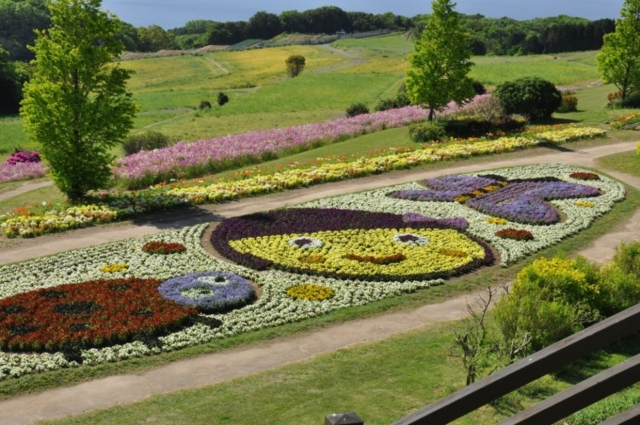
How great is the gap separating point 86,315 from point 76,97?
12.0m

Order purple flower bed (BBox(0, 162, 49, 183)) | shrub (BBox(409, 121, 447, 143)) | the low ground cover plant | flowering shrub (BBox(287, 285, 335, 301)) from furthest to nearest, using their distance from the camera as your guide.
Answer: shrub (BBox(409, 121, 447, 143))
purple flower bed (BBox(0, 162, 49, 183))
the low ground cover plant
flowering shrub (BBox(287, 285, 335, 301))

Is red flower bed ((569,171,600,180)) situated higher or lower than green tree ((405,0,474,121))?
lower

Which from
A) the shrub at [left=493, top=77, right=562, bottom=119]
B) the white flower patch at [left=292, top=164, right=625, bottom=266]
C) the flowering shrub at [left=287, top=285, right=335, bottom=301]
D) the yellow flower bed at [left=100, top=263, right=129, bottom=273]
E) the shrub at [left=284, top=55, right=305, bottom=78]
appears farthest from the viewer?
the shrub at [left=284, top=55, right=305, bottom=78]

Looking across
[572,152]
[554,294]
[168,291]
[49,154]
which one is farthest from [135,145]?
[554,294]

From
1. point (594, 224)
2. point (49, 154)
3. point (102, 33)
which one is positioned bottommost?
point (594, 224)

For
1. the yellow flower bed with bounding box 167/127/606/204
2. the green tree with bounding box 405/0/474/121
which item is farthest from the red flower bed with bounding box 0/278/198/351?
the green tree with bounding box 405/0/474/121

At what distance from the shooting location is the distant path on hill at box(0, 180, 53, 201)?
31141 millimetres

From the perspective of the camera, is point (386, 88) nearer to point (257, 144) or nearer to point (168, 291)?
point (257, 144)

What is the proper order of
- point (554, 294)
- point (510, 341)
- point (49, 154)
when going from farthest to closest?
point (49, 154) → point (554, 294) → point (510, 341)

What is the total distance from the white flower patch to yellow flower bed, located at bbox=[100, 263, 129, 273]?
772 centimetres

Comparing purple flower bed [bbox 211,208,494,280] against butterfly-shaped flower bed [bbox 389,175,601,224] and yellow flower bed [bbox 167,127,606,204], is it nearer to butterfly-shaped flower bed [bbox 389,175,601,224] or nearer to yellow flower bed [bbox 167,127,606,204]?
butterfly-shaped flower bed [bbox 389,175,601,224]

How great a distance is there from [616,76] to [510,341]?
3628 centimetres

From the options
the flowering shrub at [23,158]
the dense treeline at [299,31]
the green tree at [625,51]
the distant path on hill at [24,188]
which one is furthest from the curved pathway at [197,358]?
the dense treeline at [299,31]

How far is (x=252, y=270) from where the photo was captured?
732 inches
